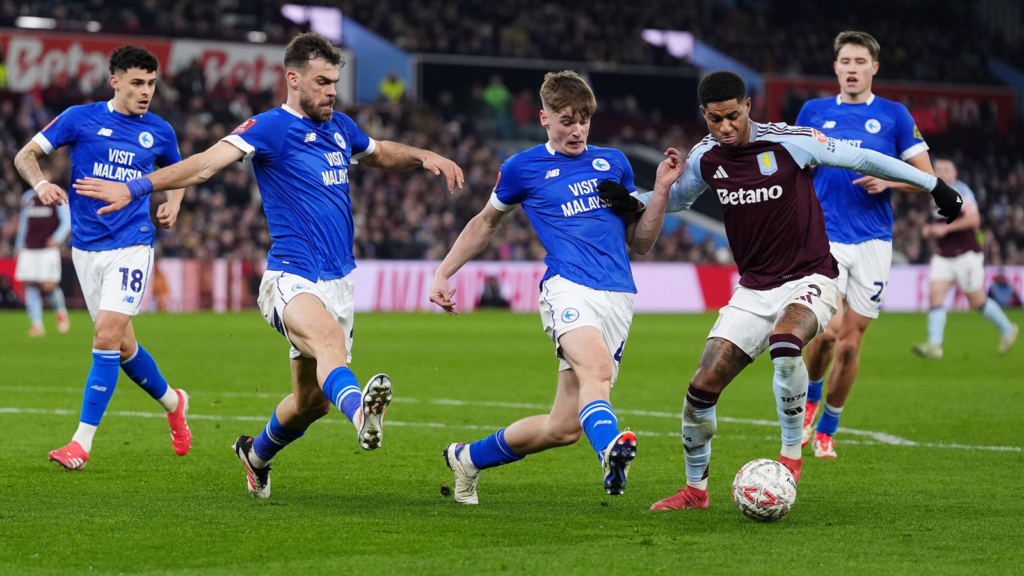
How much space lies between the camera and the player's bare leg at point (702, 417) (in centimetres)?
599

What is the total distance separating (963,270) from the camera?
16.6m

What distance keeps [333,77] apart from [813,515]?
313 cm

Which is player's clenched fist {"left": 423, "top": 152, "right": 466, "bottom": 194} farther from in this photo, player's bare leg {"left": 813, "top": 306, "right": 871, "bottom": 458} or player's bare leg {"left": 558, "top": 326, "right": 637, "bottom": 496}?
player's bare leg {"left": 813, "top": 306, "right": 871, "bottom": 458}

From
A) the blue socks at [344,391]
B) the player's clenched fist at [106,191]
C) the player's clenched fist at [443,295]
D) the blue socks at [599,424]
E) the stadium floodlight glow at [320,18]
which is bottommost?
the blue socks at [599,424]

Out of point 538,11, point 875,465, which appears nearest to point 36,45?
point 538,11

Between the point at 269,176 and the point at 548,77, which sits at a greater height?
the point at 548,77

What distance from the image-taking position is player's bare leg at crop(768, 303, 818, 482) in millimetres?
6004

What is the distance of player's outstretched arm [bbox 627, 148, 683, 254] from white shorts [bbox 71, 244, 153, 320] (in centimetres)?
338

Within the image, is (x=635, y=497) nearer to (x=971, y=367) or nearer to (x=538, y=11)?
(x=971, y=367)

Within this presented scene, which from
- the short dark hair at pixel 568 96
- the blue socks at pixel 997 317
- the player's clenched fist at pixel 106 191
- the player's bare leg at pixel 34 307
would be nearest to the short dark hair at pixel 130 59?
the player's clenched fist at pixel 106 191

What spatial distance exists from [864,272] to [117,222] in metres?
4.92

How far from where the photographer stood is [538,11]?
135 ft

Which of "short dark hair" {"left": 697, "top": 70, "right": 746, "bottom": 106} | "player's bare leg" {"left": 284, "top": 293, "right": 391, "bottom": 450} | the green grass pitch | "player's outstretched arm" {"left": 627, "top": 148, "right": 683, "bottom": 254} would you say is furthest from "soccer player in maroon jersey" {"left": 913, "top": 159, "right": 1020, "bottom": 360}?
"player's bare leg" {"left": 284, "top": 293, "right": 391, "bottom": 450}

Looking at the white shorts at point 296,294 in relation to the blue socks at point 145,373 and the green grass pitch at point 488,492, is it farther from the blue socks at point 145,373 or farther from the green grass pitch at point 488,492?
the blue socks at point 145,373
